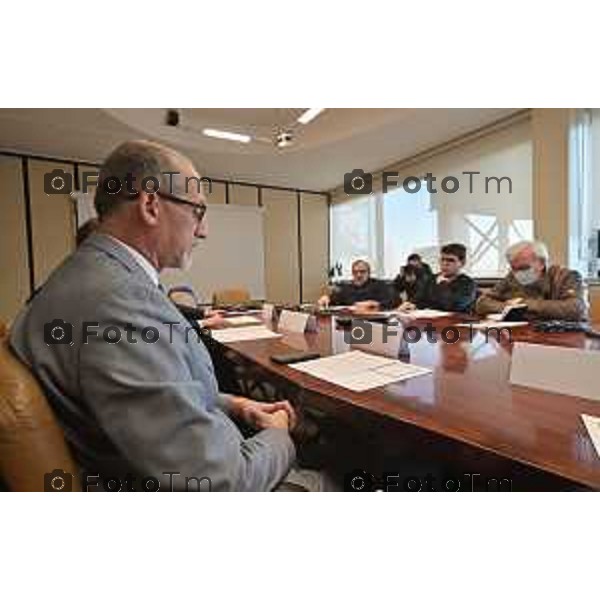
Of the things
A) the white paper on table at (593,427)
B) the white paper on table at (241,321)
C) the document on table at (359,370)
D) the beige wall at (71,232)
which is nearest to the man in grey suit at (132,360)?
the document on table at (359,370)

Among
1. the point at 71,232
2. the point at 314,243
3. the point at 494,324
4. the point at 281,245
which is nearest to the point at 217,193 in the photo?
the point at 281,245

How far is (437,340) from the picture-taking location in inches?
66.5

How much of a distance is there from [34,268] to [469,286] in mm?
4776

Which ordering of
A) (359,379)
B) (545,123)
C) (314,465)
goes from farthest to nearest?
(545,123) → (314,465) → (359,379)

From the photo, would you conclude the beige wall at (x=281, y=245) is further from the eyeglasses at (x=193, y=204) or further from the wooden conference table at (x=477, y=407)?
the eyeglasses at (x=193, y=204)

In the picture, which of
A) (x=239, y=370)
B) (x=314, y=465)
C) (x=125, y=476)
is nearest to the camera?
(x=125, y=476)

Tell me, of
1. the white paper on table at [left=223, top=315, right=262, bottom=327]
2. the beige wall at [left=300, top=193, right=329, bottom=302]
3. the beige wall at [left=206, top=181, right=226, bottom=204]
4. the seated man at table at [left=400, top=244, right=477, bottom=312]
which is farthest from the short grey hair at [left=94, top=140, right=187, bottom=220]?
the beige wall at [left=300, top=193, right=329, bottom=302]

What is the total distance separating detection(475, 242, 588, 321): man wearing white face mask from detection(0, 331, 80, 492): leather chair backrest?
7.07 ft

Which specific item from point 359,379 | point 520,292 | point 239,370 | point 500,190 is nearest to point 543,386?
point 359,379

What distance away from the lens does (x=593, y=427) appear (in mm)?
750

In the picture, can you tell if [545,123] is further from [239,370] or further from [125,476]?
[125,476]

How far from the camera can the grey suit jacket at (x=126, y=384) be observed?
2.25ft

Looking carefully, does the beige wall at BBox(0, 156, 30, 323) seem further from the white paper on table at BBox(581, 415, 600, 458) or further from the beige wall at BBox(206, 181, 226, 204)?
the white paper on table at BBox(581, 415, 600, 458)

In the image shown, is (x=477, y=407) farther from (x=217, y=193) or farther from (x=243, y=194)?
(x=243, y=194)
